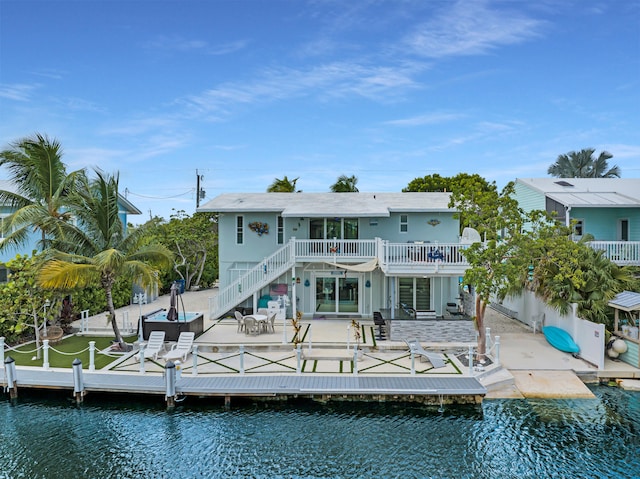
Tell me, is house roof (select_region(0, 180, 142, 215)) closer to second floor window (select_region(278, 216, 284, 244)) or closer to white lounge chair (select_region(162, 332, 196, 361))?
second floor window (select_region(278, 216, 284, 244))

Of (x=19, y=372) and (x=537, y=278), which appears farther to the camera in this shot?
(x=537, y=278)

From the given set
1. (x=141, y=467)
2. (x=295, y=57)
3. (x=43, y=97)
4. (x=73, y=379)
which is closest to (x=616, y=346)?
(x=141, y=467)

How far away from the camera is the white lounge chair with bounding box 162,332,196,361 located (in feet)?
43.8

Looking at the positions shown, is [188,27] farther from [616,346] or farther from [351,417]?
[616,346]

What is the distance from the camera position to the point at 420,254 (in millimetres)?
16562

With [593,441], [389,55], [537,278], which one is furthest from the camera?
[389,55]

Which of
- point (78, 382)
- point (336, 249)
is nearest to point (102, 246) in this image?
point (78, 382)

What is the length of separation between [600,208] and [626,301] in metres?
8.08

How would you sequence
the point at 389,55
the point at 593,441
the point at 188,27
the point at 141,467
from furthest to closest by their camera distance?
the point at 389,55, the point at 188,27, the point at 593,441, the point at 141,467

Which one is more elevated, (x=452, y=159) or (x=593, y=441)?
(x=452, y=159)

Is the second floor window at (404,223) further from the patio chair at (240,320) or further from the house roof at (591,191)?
the patio chair at (240,320)

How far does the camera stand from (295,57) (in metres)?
21.2

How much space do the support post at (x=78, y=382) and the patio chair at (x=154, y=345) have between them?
87.7 inches

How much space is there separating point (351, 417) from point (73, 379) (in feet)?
26.9
